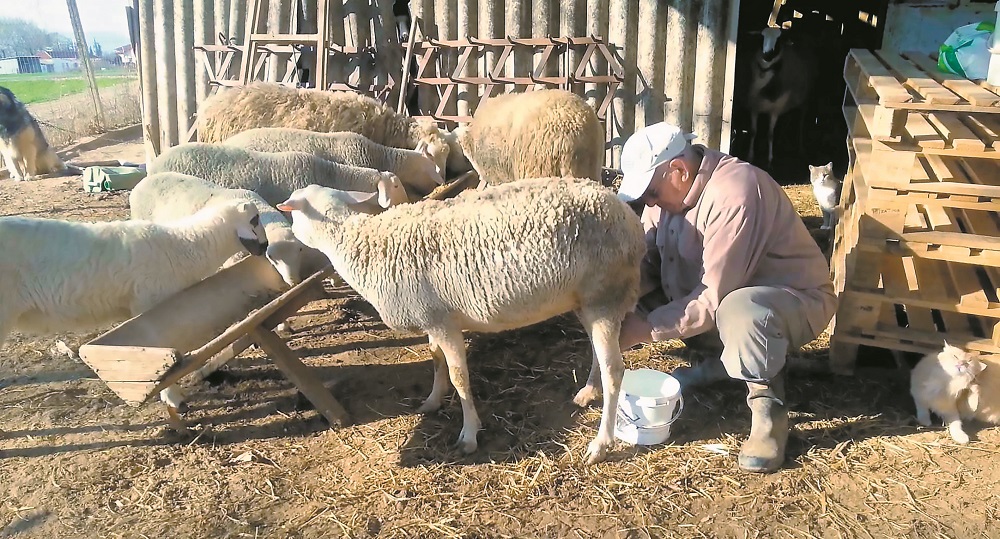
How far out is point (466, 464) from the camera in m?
3.30

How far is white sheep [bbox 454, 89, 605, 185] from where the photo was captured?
558 centimetres

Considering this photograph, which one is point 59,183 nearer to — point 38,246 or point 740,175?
point 38,246

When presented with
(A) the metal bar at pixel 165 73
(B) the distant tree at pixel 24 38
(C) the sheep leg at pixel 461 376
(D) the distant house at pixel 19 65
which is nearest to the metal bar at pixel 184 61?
(A) the metal bar at pixel 165 73

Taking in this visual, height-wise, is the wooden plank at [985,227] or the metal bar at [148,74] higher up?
the metal bar at [148,74]

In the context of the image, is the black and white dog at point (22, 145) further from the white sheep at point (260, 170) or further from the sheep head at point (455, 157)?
the sheep head at point (455, 157)

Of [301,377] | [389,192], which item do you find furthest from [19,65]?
[301,377]

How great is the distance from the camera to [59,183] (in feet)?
31.5

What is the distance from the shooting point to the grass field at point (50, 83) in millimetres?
17578

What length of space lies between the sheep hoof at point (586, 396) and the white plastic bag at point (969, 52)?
3.08 metres

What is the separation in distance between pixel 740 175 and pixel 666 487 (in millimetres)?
1470

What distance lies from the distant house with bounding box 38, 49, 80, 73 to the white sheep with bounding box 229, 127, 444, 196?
21894 mm

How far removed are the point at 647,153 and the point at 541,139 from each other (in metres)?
2.47

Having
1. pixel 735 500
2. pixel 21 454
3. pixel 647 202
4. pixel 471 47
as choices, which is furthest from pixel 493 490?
pixel 471 47

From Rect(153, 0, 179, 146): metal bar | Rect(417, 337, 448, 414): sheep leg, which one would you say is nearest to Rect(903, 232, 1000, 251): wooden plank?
Rect(417, 337, 448, 414): sheep leg
